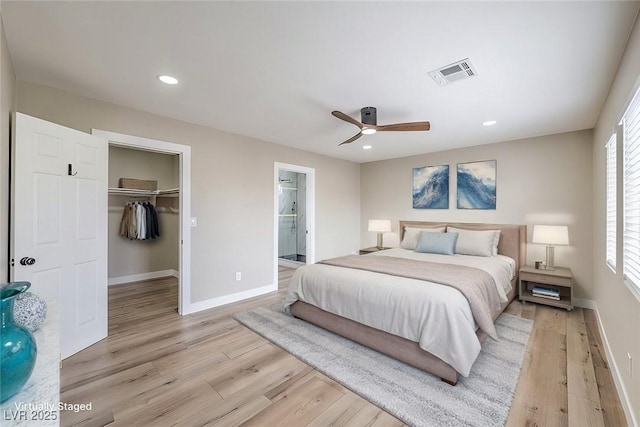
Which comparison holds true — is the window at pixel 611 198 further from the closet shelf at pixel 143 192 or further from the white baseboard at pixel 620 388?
the closet shelf at pixel 143 192

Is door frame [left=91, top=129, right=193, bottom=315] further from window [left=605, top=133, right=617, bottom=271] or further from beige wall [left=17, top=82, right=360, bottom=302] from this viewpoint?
window [left=605, top=133, right=617, bottom=271]

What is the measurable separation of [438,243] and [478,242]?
55 centimetres

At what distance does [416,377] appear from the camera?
222 centimetres

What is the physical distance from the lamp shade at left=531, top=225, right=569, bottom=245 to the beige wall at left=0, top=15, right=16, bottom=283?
561 cm

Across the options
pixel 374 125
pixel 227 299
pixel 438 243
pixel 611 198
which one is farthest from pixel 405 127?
pixel 227 299

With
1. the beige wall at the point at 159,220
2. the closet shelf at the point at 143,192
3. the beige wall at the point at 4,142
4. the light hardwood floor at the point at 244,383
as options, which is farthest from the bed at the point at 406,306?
the beige wall at the point at 159,220

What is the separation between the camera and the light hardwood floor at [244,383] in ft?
5.91

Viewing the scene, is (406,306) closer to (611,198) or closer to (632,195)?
(632,195)

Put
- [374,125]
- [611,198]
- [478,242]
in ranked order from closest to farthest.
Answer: [611,198], [374,125], [478,242]

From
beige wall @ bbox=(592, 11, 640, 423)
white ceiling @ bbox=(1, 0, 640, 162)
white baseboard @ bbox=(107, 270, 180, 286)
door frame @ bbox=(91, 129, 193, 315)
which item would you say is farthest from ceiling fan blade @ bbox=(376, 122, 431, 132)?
white baseboard @ bbox=(107, 270, 180, 286)

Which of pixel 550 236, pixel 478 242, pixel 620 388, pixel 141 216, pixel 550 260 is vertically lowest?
pixel 620 388

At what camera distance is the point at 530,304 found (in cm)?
392

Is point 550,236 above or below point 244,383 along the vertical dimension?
above

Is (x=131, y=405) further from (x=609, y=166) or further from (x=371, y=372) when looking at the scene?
(x=609, y=166)
